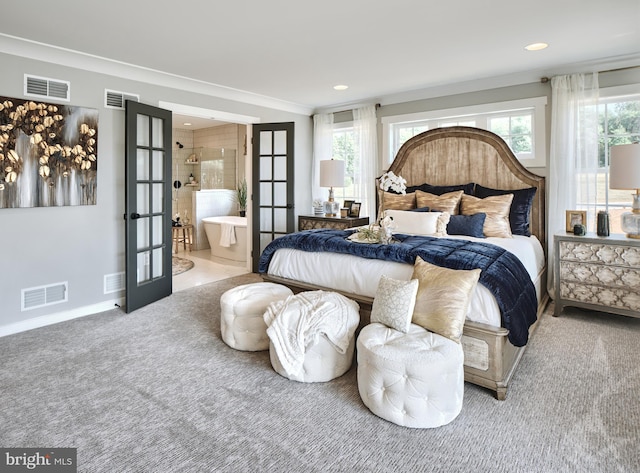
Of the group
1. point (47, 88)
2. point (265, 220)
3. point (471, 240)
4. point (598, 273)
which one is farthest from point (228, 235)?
point (598, 273)

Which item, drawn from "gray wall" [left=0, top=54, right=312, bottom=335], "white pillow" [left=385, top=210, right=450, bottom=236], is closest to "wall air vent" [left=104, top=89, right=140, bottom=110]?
"gray wall" [left=0, top=54, right=312, bottom=335]

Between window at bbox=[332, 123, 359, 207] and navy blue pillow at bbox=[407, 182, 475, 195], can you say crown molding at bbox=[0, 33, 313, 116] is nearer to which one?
window at bbox=[332, 123, 359, 207]

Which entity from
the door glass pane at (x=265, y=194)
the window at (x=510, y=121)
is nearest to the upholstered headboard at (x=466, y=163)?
the window at (x=510, y=121)

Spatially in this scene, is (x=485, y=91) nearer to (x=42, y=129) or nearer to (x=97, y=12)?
(x=97, y=12)

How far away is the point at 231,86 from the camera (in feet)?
16.2

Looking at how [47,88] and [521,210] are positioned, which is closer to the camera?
[47,88]

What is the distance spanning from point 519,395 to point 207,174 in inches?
289

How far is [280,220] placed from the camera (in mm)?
5742

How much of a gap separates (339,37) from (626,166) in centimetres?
274

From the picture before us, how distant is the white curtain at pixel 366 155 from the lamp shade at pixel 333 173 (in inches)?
16.1

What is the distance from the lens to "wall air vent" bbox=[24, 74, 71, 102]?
341 centimetres

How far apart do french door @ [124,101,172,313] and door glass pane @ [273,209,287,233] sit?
1653 millimetres

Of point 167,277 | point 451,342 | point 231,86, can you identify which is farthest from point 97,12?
point 451,342

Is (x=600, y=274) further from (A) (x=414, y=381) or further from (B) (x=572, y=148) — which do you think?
(A) (x=414, y=381)
